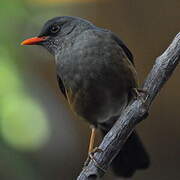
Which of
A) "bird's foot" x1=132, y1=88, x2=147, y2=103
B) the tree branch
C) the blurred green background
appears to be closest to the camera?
the tree branch

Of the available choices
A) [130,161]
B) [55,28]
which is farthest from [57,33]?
[130,161]

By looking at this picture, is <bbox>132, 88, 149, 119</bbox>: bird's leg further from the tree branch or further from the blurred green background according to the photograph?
the blurred green background

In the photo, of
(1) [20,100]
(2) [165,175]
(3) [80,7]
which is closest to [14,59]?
(1) [20,100]

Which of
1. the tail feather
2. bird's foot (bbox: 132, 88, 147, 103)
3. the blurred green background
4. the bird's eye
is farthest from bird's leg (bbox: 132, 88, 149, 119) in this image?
the blurred green background

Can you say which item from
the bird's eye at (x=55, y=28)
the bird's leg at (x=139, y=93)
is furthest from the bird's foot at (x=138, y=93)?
the bird's eye at (x=55, y=28)

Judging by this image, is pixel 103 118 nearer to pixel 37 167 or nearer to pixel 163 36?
pixel 37 167

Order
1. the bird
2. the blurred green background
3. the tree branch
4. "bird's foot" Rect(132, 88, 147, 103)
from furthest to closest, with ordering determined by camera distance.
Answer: the blurred green background < the bird < "bird's foot" Rect(132, 88, 147, 103) < the tree branch

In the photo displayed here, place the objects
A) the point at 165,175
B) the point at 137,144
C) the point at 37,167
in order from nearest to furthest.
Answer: the point at 137,144, the point at 37,167, the point at 165,175
